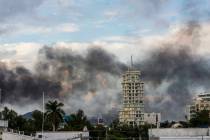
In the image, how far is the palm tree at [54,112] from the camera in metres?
128

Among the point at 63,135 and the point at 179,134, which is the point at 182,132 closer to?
the point at 179,134

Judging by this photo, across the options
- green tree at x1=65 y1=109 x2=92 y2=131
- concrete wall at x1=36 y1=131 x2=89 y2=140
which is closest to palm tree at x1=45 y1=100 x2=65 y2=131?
green tree at x1=65 y1=109 x2=92 y2=131

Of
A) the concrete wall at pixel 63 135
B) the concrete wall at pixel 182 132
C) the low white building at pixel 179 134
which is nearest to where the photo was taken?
the low white building at pixel 179 134

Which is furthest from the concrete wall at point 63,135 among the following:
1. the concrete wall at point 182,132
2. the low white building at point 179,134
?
the concrete wall at point 182,132

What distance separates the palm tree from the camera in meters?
128

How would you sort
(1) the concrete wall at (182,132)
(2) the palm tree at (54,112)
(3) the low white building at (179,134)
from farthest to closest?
(2) the palm tree at (54,112)
(1) the concrete wall at (182,132)
(3) the low white building at (179,134)

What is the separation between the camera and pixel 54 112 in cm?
12950

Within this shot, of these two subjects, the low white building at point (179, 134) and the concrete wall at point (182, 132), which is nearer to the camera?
the low white building at point (179, 134)

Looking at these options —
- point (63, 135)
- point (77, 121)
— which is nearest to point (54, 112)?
point (77, 121)

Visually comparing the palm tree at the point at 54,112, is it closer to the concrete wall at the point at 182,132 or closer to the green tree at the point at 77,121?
the green tree at the point at 77,121

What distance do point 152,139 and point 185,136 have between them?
4.90 metres

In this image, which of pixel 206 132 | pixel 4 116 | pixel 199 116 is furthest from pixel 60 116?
pixel 206 132

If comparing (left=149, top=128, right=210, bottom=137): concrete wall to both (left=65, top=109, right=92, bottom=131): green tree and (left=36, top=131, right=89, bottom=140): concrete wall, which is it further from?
(left=65, top=109, right=92, bottom=131): green tree

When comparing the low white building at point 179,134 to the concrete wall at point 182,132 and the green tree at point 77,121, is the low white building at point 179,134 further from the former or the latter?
the green tree at point 77,121
